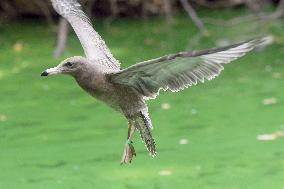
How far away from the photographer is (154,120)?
17.0 ft

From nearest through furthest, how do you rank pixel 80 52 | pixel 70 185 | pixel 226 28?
pixel 70 185
pixel 80 52
pixel 226 28

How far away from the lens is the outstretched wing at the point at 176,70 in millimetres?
2273

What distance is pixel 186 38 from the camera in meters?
7.54

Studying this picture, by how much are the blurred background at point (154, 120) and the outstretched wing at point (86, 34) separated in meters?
0.09

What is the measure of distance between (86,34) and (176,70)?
50cm

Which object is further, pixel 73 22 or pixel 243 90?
Answer: pixel 243 90

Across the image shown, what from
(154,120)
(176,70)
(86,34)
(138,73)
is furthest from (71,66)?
(154,120)

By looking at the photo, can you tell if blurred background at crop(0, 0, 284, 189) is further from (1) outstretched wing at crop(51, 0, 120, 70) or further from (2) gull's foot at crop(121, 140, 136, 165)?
(2) gull's foot at crop(121, 140, 136, 165)

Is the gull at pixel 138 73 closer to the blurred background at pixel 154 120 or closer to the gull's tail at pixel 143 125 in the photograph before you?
the gull's tail at pixel 143 125

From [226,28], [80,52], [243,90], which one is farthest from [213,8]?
[243,90]

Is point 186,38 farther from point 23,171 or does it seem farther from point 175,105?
point 23,171

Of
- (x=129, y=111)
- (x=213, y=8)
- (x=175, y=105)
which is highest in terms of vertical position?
(x=129, y=111)

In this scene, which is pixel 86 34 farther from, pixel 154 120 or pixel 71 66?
pixel 154 120

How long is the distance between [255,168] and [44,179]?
3.57 ft
